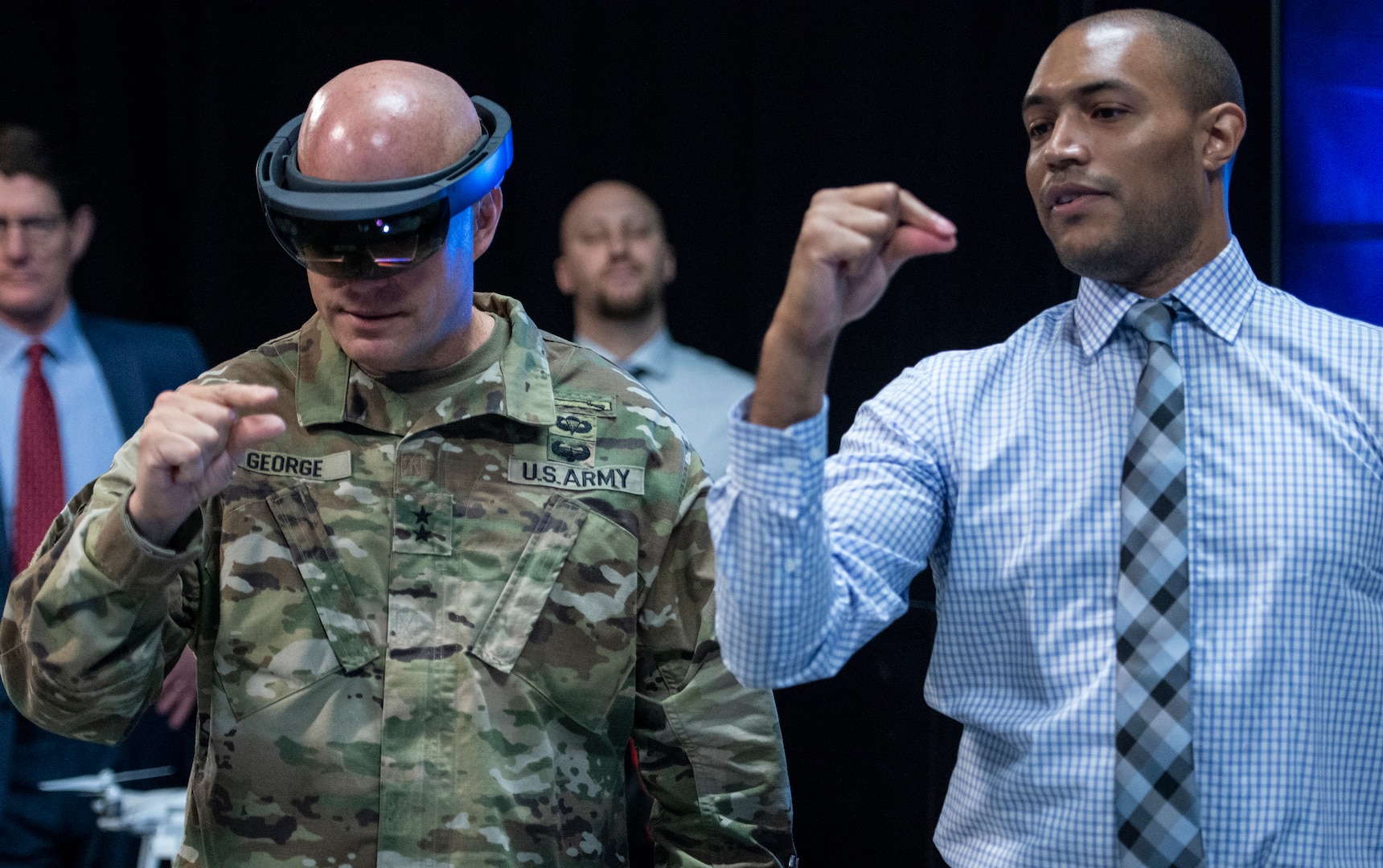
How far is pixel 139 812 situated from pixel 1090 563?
2355 mm

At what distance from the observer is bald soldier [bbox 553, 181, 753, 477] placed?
3.59 meters

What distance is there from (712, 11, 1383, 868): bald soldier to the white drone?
82.4 inches

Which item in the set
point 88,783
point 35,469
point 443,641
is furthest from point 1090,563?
point 35,469

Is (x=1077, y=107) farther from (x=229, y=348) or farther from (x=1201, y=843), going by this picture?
(x=229, y=348)

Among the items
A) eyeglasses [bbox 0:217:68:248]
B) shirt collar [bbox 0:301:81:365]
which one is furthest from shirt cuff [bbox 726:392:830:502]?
eyeglasses [bbox 0:217:68:248]

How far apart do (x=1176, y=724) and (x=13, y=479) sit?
2720mm

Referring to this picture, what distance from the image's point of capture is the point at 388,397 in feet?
5.65

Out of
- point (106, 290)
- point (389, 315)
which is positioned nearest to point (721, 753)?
point (389, 315)

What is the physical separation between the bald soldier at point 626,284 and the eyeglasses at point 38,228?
121 centimetres

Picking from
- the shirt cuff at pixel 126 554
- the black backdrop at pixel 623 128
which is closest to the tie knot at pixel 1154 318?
the shirt cuff at pixel 126 554

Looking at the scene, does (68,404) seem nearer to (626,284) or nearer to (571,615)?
(626,284)

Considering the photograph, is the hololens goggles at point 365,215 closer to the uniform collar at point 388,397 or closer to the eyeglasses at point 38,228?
the uniform collar at point 388,397

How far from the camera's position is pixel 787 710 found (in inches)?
89.1

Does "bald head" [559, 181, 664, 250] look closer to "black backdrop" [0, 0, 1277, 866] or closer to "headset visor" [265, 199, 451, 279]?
"black backdrop" [0, 0, 1277, 866]
